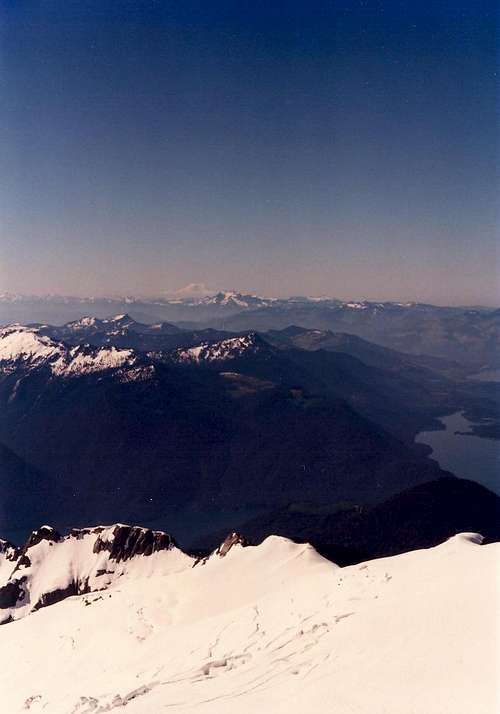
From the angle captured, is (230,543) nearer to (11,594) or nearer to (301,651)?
(11,594)

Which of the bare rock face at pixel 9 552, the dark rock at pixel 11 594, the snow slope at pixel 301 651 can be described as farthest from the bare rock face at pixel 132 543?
the snow slope at pixel 301 651

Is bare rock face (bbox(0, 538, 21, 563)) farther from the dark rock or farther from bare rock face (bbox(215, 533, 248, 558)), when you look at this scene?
bare rock face (bbox(215, 533, 248, 558))

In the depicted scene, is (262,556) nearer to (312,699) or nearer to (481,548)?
(481,548)

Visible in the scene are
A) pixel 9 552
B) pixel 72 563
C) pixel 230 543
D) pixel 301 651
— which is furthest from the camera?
pixel 9 552

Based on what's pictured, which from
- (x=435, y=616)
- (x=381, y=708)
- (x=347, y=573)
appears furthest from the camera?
(x=347, y=573)

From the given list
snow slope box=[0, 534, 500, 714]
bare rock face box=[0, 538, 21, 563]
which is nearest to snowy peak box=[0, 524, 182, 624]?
bare rock face box=[0, 538, 21, 563]

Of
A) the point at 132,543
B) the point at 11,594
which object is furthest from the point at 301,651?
the point at 11,594

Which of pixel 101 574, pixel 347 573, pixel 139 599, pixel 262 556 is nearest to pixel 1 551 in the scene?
pixel 101 574
